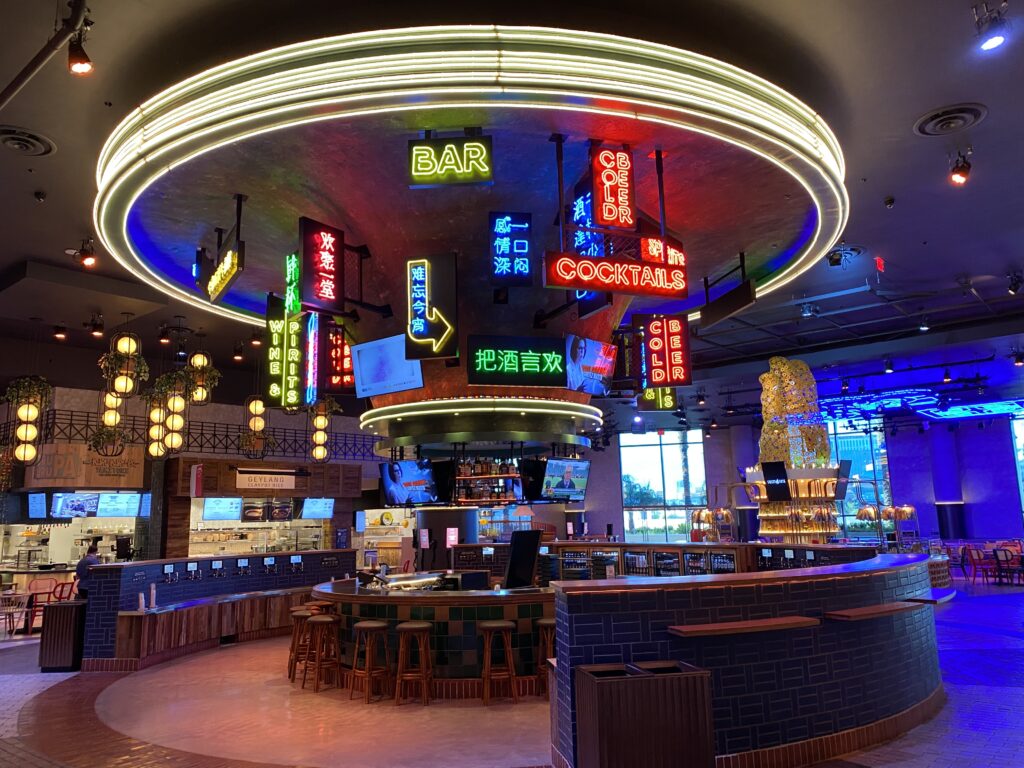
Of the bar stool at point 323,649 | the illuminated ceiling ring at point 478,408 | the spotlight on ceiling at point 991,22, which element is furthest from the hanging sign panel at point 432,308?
the spotlight on ceiling at point 991,22

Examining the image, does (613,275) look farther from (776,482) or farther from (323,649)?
(776,482)

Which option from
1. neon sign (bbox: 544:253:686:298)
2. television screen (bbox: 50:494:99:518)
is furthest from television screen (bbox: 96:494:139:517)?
neon sign (bbox: 544:253:686:298)

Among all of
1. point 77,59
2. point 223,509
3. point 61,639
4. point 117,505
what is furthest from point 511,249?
point 117,505

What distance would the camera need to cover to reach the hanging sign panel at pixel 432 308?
743cm

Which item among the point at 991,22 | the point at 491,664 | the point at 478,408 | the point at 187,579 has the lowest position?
the point at 491,664

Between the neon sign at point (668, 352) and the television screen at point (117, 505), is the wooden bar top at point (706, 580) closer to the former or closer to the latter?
the neon sign at point (668, 352)

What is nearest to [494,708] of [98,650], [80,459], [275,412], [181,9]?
[98,650]

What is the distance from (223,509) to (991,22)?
1740 centimetres

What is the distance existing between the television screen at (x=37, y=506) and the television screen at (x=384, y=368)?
1079cm

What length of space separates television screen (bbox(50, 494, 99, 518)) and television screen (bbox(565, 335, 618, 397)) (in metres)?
12.9

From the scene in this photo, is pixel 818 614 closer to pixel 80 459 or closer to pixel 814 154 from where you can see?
pixel 814 154

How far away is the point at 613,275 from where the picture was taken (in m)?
6.38

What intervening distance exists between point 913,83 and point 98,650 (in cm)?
1176

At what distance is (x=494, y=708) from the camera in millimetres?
7324
